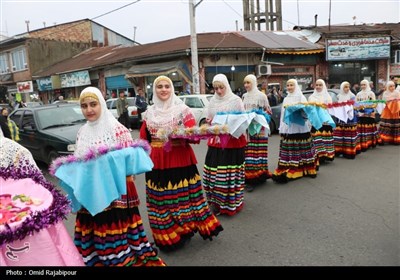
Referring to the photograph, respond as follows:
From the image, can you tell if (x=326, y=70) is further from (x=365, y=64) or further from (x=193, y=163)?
(x=193, y=163)

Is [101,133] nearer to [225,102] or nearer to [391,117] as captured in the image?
[225,102]

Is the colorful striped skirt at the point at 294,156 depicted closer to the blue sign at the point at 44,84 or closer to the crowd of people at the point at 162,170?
the crowd of people at the point at 162,170

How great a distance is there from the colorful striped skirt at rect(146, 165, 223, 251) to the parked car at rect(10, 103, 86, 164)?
13.2ft

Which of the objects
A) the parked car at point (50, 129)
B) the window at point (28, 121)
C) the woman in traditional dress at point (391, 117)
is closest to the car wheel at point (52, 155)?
the parked car at point (50, 129)

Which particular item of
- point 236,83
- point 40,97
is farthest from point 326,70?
point 40,97

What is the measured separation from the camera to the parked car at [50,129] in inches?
292

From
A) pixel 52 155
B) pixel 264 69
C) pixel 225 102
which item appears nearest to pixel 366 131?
pixel 225 102

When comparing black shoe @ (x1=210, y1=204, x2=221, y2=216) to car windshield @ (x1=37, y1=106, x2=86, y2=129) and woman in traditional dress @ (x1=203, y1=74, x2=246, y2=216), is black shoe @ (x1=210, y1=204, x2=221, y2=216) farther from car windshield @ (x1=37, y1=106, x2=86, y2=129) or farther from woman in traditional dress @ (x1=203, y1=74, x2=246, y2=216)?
car windshield @ (x1=37, y1=106, x2=86, y2=129)

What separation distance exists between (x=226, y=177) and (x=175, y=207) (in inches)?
45.5

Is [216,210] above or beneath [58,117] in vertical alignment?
beneath

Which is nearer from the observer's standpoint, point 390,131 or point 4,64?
point 390,131

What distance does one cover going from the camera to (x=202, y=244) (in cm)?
399

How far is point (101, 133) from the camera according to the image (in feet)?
9.77

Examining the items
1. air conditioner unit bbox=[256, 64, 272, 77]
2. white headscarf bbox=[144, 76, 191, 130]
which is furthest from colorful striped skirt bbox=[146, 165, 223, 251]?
air conditioner unit bbox=[256, 64, 272, 77]
